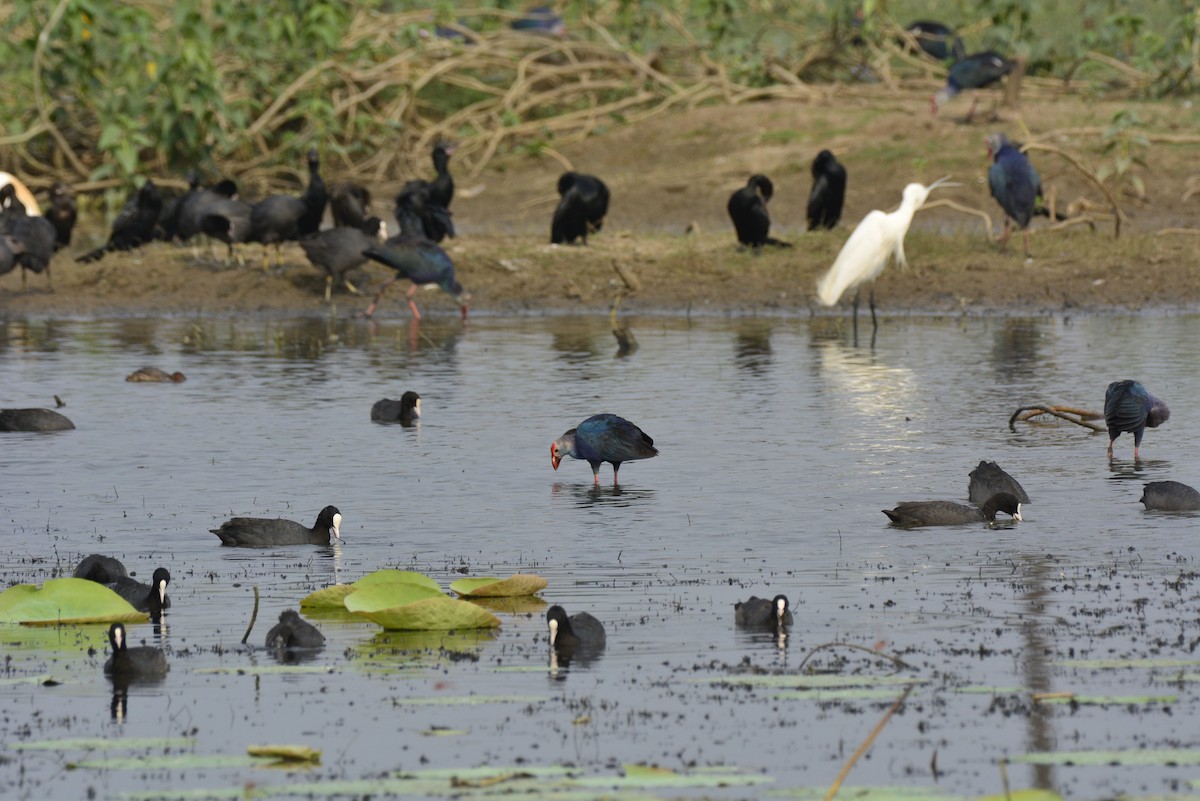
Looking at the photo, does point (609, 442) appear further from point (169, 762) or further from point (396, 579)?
point (169, 762)

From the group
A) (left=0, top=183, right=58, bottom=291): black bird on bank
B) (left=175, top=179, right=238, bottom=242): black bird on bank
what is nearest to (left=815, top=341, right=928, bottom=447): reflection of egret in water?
(left=175, top=179, right=238, bottom=242): black bird on bank

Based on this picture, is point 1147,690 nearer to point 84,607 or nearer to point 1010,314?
point 84,607

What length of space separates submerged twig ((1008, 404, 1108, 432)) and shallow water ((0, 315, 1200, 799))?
0.12 metres

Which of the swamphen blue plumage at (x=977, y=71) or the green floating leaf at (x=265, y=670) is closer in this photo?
the green floating leaf at (x=265, y=670)

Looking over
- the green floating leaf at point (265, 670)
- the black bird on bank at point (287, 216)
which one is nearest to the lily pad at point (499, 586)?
the green floating leaf at point (265, 670)

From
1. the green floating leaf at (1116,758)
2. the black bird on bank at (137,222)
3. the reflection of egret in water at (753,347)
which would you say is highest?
the black bird on bank at (137,222)

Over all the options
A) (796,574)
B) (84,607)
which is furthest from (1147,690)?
(84,607)

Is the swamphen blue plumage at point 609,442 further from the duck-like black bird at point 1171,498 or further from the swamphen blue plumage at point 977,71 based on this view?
the swamphen blue plumage at point 977,71

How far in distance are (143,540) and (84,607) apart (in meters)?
2.31

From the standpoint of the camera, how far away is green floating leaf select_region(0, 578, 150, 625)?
9.32m

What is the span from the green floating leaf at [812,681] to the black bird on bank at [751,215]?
52.2 ft

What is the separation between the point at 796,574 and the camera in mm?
10359

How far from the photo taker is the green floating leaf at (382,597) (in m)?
9.24

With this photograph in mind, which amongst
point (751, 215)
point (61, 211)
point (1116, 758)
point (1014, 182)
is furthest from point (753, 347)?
point (1116, 758)
